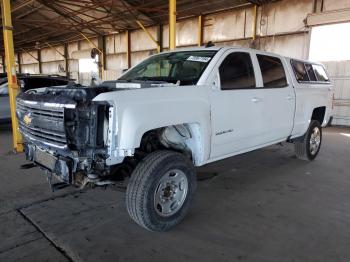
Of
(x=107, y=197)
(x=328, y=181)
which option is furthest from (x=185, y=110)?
(x=328, y=181)

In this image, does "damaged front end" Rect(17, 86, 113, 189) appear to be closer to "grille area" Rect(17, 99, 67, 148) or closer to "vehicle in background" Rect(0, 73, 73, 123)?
"grille area" Rect(17, 99, 67, 148)

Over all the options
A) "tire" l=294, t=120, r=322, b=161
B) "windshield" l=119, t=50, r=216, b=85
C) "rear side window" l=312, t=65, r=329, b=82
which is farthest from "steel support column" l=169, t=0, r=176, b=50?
"tire" l=294, t=120, r=322, b=161

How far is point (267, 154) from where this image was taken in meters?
6.01

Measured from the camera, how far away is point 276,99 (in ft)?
13.5

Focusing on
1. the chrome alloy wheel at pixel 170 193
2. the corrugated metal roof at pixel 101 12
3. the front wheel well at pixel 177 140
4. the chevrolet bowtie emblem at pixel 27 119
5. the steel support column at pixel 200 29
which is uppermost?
the corrugated metal roof at pixel 101 12

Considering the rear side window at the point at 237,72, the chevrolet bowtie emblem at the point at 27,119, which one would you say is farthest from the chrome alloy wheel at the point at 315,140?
the chevrolet bowtie emblem at the point at 27,119

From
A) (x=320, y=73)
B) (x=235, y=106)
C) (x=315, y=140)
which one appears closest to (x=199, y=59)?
(x=235, y=106)

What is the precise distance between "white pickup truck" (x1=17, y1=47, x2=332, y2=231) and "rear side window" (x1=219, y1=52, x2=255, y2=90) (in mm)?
13

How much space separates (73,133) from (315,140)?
4.72 m

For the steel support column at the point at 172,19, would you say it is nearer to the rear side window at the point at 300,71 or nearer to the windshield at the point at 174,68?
the windshield at the point at 174,68

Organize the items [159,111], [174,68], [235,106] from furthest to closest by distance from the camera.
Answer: [174,68], [235,106], [159,111]

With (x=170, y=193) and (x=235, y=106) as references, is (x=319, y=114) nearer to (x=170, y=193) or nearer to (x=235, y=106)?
(x=235, y=106)

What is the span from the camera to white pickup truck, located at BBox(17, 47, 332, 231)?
8.00 ft

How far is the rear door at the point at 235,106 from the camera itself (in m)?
3.25
